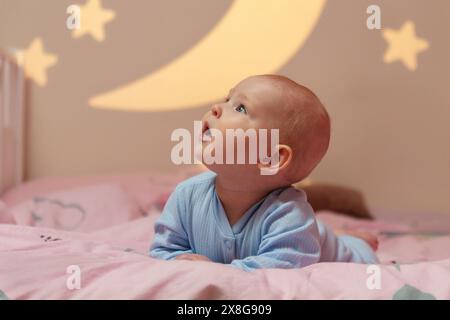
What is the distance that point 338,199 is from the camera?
1.84m

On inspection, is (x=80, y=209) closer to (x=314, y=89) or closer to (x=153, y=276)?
(x=314, y=89)

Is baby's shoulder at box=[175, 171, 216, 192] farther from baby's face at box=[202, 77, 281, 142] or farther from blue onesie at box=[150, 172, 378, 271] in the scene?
baby's face at box=[202, 77, 281, 142]

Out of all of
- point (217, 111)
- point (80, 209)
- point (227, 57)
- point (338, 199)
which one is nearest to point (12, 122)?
point (80, 209)

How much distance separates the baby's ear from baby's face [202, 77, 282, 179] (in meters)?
0.03

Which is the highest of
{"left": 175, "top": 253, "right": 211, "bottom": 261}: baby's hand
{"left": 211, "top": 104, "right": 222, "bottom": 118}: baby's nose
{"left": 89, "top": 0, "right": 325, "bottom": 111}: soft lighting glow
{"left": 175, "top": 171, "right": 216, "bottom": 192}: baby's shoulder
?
{"left": 89, "top": 0, "right": 325, "bottom": 111}: soft lighting glow

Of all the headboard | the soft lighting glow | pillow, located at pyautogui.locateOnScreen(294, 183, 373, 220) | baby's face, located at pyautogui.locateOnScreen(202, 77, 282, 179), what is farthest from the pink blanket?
the headboard

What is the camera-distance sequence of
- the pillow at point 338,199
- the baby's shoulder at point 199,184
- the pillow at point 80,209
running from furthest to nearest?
the pillow at point 338,199 → the pillow at point 80,209 → the baby's shoulder at point 199,184

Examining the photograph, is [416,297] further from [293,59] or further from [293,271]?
[293,59]

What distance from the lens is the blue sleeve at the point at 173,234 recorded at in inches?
35.7

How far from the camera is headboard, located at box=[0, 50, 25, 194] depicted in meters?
1.86

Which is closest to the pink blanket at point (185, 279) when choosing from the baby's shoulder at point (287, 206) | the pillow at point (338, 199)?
the baby's shoulder at point (287, 206)

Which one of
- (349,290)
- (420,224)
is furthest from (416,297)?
(420,224)

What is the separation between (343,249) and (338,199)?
0.86m

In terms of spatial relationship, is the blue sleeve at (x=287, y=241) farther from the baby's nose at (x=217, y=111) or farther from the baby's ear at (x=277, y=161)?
the baby's nose at (x=217, y=111)
